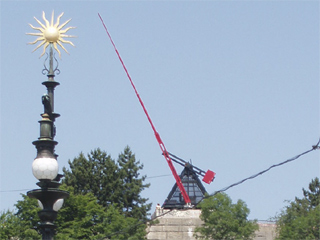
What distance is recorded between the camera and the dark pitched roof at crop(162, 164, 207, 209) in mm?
94812

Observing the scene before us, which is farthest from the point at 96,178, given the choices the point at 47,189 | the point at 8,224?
the point at 47,189

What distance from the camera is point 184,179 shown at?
3861 inches

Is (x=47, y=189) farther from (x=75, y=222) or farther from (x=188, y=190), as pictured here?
(x=188, y=190)

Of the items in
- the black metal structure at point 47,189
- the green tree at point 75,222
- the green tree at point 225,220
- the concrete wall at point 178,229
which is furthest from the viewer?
the concrete wall at point 178,229

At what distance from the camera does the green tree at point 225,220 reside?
60938 millimetres

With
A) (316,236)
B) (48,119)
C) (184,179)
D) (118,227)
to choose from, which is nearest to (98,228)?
(118,227)

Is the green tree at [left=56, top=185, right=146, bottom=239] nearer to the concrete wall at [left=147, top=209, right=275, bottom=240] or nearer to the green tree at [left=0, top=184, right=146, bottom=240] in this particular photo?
the green tree at [left=0, top=184, right=146, bottom=240]

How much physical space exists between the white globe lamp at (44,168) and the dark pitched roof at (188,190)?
7681 centimetres

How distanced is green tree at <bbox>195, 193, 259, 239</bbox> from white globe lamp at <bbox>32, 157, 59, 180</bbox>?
143 ft

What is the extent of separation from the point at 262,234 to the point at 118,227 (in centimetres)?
1927

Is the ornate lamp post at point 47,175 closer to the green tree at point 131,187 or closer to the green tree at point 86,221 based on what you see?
the green tree at point 86,221

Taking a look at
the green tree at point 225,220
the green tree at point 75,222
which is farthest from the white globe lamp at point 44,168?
→ the green tree at point 225,220

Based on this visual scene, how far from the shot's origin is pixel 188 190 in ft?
316

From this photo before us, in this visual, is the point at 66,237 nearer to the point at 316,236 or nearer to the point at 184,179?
the point at 316,236
